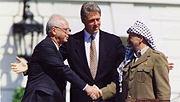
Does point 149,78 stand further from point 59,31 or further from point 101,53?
point 59,31

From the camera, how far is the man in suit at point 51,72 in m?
6.73

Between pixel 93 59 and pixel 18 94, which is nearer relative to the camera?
pixel 93 59

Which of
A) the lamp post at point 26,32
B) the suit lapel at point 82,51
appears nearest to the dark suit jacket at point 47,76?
the suit lapel at point 82,51

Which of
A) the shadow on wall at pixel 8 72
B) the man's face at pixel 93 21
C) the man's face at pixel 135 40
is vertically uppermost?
the man's face at pixel 93 21

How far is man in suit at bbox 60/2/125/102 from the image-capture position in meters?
7.14

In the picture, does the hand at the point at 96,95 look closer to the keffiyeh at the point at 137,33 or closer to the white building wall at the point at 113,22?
the keffiyeh at the point at 137,33

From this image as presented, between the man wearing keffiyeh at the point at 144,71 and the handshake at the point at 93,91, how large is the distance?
31cm

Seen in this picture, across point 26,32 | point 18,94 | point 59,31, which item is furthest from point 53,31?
point 18,94

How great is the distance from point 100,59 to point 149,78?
2.46 ft

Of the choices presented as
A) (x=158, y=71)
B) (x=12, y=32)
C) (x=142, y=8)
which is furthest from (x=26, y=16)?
(x=158, y=71)

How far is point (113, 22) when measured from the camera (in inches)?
414

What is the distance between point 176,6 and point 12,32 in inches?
109

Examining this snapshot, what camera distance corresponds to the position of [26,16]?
1003cm

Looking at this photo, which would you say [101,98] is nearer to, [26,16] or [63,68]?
[63,68]
